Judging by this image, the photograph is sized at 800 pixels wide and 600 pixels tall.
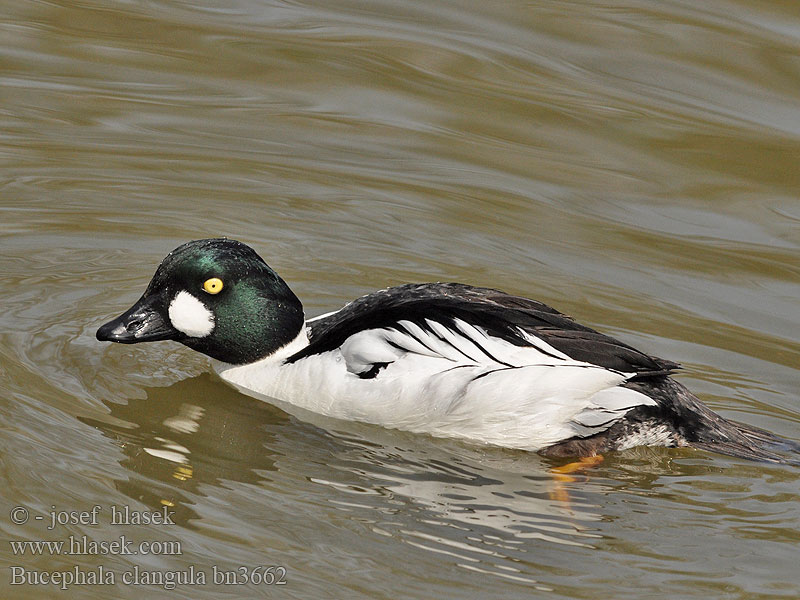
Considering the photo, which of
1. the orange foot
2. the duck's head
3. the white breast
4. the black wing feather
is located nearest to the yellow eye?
the duck's head

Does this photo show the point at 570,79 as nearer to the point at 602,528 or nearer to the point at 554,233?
the point at 554,233

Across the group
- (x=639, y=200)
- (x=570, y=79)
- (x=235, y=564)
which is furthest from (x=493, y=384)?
(x=570, y=79)

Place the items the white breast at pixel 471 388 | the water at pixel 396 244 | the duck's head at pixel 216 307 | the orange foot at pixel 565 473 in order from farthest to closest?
1. the duck's head at pixel 216 307
2. the white breast at pixel 471 388
3. the orange foot at pixel 565 473
4. the water at pixel 396 244

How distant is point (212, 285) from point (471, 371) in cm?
145

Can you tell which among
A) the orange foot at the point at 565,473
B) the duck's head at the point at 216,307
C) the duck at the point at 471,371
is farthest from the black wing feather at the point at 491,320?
the orange foot at the point at 565,473

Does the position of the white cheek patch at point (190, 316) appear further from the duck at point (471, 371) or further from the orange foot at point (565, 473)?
the orange foot at point (565, 473)

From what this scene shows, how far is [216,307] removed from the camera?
21.7ft

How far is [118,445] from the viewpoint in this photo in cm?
603

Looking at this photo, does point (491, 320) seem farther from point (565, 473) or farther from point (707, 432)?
point (707, 432)

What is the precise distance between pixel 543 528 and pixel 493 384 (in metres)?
0.82

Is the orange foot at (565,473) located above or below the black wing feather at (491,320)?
below

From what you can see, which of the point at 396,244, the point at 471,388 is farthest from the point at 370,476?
the point at 396,244

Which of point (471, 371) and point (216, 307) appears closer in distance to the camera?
point (471, 371)

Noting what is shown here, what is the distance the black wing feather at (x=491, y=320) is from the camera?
6043 mm
